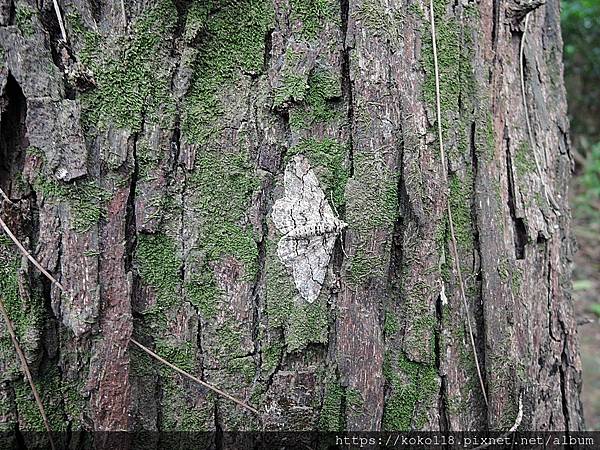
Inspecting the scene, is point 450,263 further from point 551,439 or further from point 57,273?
point 57,273

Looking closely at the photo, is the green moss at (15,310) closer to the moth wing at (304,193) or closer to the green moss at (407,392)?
the moth wing at (304,193)

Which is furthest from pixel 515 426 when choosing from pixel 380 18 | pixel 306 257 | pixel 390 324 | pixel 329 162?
pixel 380 18

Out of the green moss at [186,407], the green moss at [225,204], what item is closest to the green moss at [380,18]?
the green moss at [225,204]

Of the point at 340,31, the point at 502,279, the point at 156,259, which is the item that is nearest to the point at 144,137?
the point at 156,259

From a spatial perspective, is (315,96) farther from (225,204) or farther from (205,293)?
(205,293)

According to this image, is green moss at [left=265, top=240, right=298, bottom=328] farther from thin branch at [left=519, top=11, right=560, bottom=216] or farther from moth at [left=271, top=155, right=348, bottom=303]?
thin branch at [left=519, top=11, right=560, bottom=216]

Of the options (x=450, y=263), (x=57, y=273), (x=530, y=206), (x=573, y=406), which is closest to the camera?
(x=57, y=273)
